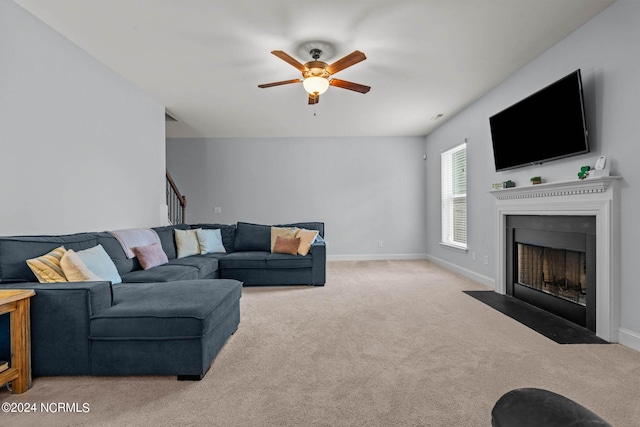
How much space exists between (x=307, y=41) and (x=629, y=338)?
3.56 m

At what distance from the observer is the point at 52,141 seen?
10.1 ft

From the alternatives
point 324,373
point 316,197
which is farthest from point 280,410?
point 316,197

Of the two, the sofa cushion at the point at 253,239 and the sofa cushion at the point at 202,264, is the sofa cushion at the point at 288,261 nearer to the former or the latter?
the sofa cushion at the point at 253,239

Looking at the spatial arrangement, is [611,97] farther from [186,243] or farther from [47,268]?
[186,243]

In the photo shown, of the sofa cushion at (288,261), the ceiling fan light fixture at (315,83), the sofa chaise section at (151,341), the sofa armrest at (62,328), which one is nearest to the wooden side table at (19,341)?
the sofa armrest at (62,328)

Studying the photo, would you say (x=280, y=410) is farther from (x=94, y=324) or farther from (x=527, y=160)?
(x=527, y=160)

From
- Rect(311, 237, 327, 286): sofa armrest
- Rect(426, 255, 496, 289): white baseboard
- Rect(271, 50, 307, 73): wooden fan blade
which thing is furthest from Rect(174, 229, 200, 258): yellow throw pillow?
Rect(426, 255, 496, 289): white baseboard

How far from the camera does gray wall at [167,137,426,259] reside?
7277 mm

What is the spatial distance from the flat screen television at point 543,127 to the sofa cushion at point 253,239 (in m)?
3.35

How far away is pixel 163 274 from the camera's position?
11.0 feet

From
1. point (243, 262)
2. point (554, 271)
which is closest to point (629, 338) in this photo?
point (554, 271)

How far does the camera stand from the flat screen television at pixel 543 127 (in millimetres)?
2926

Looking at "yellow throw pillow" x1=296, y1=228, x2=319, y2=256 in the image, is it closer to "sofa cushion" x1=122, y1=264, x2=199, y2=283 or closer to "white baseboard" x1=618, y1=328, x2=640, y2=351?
"sofa cushion" x1=122, y1=264, x2=199, y2=283

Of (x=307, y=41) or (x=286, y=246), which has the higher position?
(x=307, y=41)
